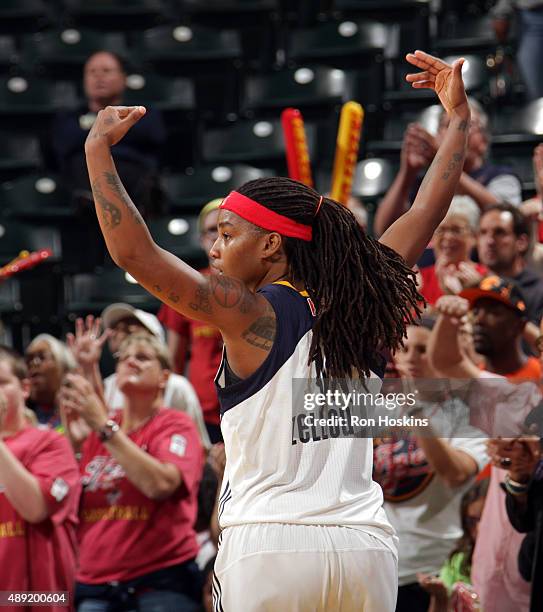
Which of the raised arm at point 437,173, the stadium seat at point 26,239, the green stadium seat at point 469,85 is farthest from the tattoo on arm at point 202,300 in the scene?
the green stadium seat at point 469,85

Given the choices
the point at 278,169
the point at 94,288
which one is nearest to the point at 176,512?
the point at 94,288

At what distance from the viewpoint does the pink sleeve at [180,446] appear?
475 centimetres

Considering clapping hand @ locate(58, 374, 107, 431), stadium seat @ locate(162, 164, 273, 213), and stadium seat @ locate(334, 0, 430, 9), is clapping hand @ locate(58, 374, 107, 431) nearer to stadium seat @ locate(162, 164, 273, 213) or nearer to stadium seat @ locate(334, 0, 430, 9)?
stadium seat @ locate(162, 164, 273, 213)

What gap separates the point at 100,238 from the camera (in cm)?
756

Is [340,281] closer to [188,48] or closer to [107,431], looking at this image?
[107,431]

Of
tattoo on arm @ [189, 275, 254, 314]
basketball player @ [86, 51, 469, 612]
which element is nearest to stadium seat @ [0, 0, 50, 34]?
basketball player @ [86, 51, 469, 612]

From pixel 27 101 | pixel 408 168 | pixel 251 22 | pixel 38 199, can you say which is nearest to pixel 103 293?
pixel 38 199

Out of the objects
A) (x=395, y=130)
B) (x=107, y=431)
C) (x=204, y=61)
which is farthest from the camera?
(x=204, y=61)

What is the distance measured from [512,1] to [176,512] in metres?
4.55

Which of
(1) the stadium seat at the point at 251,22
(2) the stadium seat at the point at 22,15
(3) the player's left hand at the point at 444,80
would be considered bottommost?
(3) the player's left hand at the point at 444,80

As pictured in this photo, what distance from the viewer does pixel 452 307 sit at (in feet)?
14.5

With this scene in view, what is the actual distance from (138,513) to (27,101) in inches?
179

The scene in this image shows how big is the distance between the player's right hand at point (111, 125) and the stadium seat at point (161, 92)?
5.49 m

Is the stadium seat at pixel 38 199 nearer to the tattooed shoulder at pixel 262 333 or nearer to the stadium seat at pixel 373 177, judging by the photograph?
the stadium seat at pixel 373 177
